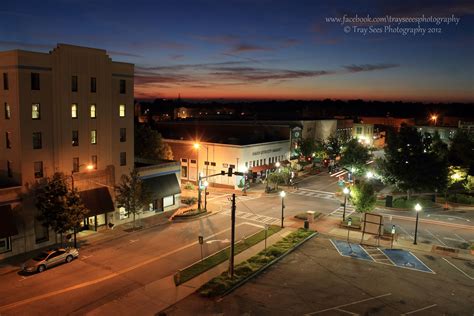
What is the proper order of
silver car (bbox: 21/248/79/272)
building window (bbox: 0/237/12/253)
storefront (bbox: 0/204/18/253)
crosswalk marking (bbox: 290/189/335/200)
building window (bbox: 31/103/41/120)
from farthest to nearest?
crosswalk marking (bbox: 290/189/335/200), building window (bbox: 31/103/41/120), building window (bbox: 0/237/12/253), storefront (bbox: 0/204/18/253), silver car (bbox: 21/248/79/272)

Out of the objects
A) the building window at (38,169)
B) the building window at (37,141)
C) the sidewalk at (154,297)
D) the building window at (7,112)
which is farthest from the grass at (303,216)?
the building window at (7,112)

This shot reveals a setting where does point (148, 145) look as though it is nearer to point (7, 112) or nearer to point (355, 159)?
point (7, 112)

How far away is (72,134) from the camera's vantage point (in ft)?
119

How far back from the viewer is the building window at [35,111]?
33094 millimetres

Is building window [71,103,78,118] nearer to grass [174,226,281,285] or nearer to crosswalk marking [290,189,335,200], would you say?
grass [174,226,281,285]

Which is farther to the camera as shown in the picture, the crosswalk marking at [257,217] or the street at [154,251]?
the crosswalk marking at [257,217]

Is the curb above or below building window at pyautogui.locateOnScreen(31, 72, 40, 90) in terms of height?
below

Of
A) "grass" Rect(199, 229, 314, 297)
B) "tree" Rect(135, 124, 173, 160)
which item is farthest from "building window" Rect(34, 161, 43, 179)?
"tree" Rect(135, 124, 173, 160)

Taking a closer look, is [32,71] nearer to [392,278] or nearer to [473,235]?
[392,278]

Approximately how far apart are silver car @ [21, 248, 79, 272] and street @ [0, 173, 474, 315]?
1.49 ft

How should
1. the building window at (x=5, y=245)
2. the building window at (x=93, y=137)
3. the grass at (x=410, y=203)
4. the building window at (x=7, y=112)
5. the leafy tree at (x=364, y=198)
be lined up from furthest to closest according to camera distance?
the grass at (x=410, y=203), the leafy tree at (x=364, y=198), the building window at (x=93, y=137), the building window at (x=7, y=112), the building window at (x=5, y=245)

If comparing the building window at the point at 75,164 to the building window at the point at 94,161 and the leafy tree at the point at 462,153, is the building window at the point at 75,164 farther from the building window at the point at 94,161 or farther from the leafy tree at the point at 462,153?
the leafy tree at the point at 462,153

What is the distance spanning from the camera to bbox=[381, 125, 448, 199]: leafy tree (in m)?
50.6

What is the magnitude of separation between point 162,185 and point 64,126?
45.3 feet
